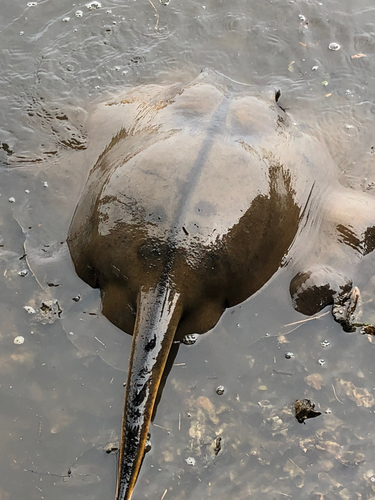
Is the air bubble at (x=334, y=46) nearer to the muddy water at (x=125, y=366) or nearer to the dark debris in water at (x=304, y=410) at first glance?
the muddy water at (x=125, y=366)

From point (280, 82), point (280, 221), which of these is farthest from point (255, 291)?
point (280, 82)

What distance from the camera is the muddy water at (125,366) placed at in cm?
324

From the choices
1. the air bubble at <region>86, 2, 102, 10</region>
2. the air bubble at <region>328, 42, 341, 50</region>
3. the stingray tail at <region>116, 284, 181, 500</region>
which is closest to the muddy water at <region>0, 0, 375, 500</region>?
the stingray tail at <region>116, 284, 181, 500</region>

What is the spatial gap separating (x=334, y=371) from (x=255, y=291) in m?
0.88

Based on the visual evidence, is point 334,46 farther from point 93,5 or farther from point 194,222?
point 194,222

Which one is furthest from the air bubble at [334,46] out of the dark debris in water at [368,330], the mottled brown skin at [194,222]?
the dark debris in water at [368,330]

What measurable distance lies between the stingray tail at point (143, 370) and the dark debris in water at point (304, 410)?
1194mm

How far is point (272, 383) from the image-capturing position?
3.61 m

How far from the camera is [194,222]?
3.04 meters

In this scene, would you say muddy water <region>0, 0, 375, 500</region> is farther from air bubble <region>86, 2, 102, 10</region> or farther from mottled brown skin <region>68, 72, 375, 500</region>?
air bubble <region>86, 2, 102, 10</region>

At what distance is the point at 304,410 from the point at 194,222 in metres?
1.66

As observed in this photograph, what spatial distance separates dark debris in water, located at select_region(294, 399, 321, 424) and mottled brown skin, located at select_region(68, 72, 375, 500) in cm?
72

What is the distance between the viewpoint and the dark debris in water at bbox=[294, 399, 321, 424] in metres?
3.47

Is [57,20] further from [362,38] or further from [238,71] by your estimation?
[362,38]
